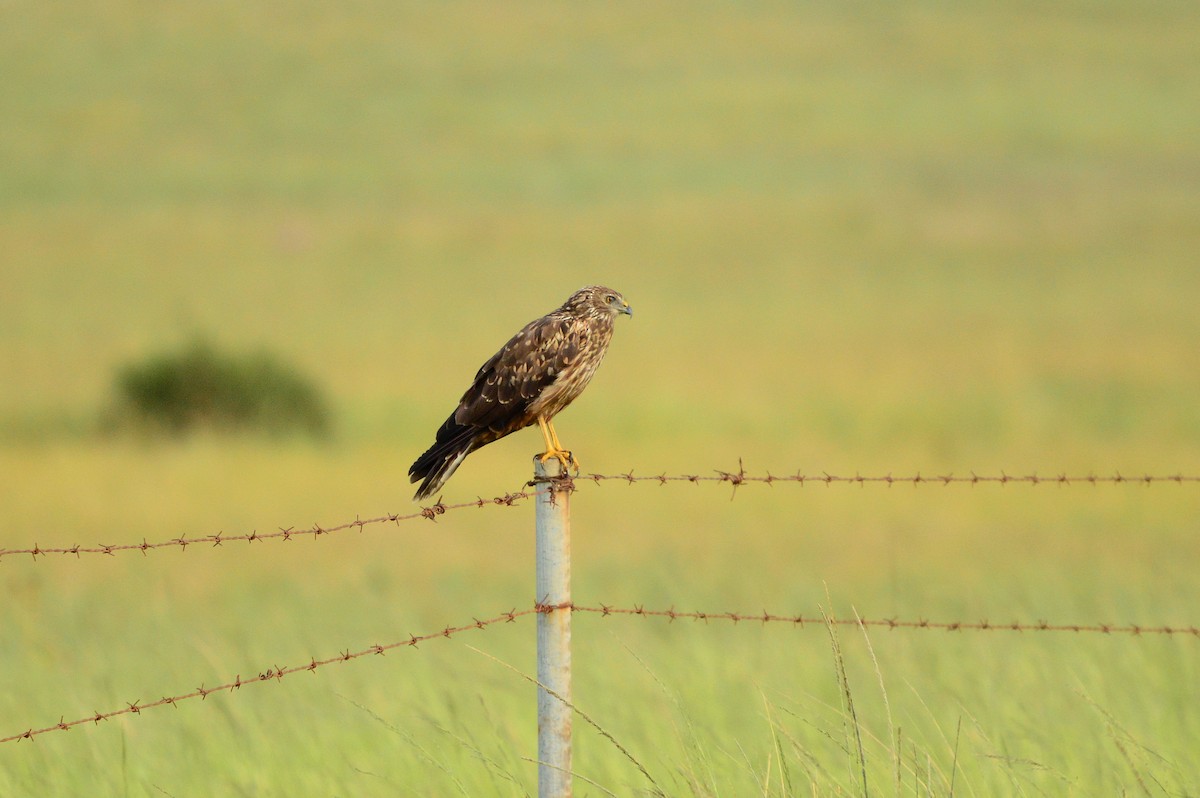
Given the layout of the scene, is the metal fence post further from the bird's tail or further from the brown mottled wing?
the brown mottled wing

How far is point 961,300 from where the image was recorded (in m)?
30.3

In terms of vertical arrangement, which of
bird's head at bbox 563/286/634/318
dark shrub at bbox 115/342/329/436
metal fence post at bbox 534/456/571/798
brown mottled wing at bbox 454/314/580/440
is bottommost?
metal fence post at bbox 534/456/571/798

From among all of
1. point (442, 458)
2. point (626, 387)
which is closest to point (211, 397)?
point (626, 387)

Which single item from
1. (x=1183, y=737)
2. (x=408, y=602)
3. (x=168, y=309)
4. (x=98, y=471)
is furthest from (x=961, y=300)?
(x=1183, y=737)

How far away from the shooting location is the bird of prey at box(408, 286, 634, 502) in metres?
6.07

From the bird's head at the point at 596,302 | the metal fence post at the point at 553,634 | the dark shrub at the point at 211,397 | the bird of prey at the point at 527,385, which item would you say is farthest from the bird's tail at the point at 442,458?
the dark shrub at the point at 211,397

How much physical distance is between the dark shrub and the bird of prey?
11.9 meters

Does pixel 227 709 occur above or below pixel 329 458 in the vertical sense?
below

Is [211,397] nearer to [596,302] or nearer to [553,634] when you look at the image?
[596,302]

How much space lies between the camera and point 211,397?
18484 millimetres

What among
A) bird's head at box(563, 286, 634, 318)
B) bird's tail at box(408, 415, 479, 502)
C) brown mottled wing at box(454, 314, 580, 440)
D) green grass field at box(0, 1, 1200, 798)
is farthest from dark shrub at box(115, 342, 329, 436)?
bird's tail at box(408, 415, 479, 502)

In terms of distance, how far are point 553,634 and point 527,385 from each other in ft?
7.23

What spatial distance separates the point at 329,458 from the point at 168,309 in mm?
13872

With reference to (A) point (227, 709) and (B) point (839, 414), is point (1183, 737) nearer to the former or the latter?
(A) point (227, 709)
